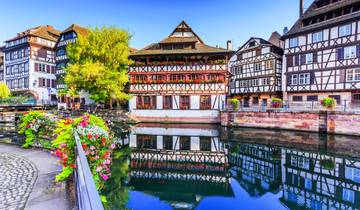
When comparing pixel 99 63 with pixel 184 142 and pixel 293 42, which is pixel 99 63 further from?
pixel 293 42

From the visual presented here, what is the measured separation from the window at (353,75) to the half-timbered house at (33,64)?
45489 mm

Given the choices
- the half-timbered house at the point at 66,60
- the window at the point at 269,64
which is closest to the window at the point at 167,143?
the window at the point at 269,64

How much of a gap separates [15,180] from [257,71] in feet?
111

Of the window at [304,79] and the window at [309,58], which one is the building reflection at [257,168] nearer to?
the window at [304,79]

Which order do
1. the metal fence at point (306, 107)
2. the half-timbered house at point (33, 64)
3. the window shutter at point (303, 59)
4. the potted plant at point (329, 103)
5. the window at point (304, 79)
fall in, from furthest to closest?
1. the half-timbered house at point (33, 64)
2. the window shutter at point (303, 59)
3. the window at point (304, 79)
4. the metal fence at point (306, 107)
5. the potted plant at point (329, 103)

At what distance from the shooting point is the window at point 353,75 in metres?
24.2

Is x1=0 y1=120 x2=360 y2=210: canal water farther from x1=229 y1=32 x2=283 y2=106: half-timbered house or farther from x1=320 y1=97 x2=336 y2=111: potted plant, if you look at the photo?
x1=229 y1=32 x2=283 y2=106: half-timbered house

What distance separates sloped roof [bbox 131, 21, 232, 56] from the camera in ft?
88.2

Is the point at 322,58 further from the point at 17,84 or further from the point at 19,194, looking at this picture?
the point at 17,84

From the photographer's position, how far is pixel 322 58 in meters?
26.8

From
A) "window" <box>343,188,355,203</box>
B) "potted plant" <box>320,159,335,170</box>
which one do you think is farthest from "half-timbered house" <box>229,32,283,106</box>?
"window" <box>343,188,355,203</box>

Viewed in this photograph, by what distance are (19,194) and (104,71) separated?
2180cm

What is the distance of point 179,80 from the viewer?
27.1 metres

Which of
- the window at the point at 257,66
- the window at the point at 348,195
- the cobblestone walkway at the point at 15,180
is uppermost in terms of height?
the window at the point at 257,66
